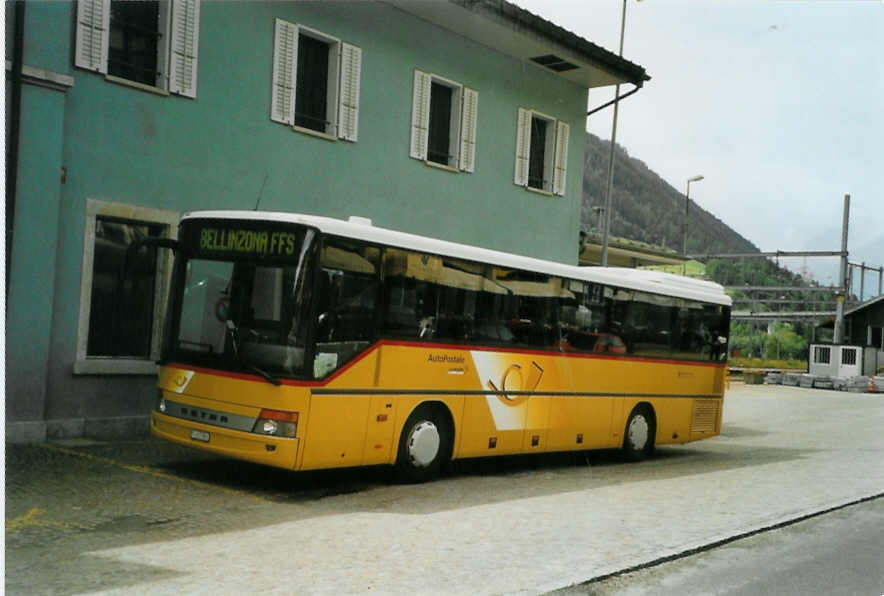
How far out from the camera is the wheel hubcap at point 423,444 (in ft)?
36.0

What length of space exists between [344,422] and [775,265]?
135 feet

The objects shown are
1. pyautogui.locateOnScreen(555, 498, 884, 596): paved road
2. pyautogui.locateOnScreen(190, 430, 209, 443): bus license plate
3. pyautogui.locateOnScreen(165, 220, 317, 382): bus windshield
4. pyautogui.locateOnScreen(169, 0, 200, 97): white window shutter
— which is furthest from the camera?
pyautogui.locateOnScreen(169, 0, 200, 97): white window shutter

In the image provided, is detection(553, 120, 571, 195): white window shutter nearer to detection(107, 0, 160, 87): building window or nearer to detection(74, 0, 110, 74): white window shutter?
detection(107, 0, 160, 87): building window

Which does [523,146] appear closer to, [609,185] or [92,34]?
[609,185]

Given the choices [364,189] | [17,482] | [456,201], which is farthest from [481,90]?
[17,482]

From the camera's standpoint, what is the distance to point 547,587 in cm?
648

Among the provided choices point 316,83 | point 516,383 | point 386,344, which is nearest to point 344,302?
point 386,344

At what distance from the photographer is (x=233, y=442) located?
9602 millimetres

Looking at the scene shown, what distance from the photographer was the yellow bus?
9555 millimetres

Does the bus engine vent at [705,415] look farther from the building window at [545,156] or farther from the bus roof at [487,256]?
the building window at [545,156]

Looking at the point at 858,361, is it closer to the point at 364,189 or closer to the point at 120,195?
the point at 364,189

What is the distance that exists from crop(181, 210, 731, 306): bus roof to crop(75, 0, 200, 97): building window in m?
3.28

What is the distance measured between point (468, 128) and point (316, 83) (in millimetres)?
4054

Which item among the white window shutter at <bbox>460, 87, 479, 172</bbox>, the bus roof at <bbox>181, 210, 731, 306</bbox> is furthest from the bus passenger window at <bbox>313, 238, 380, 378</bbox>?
the white window shutter at <bbox>460, 87, 479, 172</bbox>
